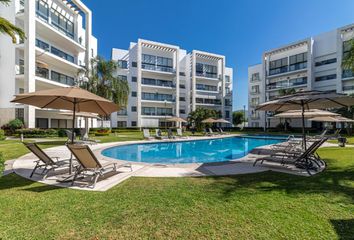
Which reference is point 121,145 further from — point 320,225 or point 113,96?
point 320,225

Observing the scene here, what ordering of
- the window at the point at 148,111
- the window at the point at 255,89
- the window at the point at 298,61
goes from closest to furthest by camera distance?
1. the window at the point at 298,61
2. the window at the point at 148,111
3. the window at the point at 255,89

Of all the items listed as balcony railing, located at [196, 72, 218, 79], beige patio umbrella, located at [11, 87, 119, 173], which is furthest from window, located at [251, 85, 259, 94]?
beige patio umbrella, located at [11, 87, 119, 173]

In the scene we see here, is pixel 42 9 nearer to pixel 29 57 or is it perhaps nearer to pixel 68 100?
pixel 29 57

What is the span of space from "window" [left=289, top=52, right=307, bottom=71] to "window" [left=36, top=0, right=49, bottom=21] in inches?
1847

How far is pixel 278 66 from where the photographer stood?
47875 millimetres

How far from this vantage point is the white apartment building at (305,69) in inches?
1475

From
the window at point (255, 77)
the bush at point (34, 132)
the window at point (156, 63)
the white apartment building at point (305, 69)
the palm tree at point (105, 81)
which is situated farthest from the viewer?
the window at point (255, 77)

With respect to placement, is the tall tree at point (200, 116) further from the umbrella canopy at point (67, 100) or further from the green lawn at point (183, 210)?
the green lawn at point (183, 210)

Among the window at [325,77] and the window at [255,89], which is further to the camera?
the window at [255,89]

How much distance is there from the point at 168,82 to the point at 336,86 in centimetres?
3436

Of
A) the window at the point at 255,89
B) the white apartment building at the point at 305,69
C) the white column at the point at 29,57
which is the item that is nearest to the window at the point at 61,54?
the white column at the point at 29,57

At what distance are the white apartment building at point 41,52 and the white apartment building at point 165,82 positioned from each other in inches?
459

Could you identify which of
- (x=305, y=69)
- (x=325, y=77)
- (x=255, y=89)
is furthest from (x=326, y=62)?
(x=255, y=89)

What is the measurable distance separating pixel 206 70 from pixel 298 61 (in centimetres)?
2084
